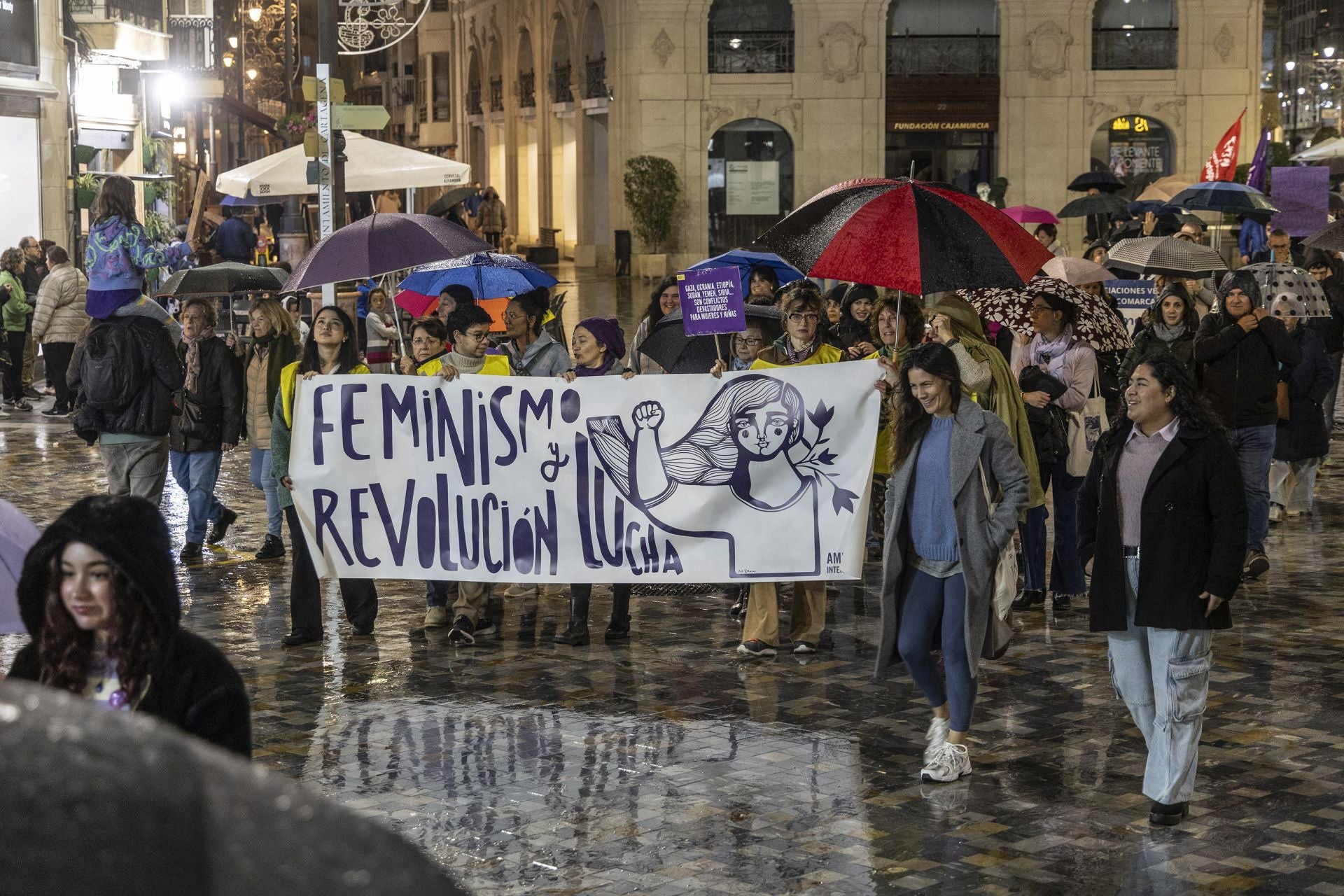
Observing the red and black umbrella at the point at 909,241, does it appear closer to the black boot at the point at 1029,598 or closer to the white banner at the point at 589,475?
the white banner at the point at 589,475

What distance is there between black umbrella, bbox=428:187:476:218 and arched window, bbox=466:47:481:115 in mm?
36083

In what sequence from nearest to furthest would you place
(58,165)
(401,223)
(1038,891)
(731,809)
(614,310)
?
(1038,891) → (731,809) → (401,223) → (58,165) → (614,310)

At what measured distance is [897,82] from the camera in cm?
4706

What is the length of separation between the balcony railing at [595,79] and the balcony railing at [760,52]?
3.96 m

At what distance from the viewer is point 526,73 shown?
5950cm

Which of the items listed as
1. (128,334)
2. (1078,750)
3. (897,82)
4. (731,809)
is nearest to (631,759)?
(731,809)

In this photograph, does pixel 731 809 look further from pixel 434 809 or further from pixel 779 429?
pixel 779 429

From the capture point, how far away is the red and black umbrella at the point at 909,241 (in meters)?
8.03

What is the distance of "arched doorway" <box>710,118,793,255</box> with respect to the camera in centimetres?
4728

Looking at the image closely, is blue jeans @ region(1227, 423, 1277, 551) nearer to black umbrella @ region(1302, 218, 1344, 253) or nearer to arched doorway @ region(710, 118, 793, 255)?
black umbrella @ region(1302, 218, 1344, 253)

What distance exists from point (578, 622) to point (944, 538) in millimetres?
2934

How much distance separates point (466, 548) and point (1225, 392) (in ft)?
16.0

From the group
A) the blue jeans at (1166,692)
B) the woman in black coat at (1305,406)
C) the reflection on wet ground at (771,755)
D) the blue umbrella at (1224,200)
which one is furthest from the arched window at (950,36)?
the blue jeans at (1166,692)

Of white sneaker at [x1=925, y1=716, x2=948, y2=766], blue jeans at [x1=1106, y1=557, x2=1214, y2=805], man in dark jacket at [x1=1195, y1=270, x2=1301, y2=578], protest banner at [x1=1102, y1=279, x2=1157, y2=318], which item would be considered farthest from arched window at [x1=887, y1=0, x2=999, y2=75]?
blue jeans at [x1=1106, y1=557, x2=1214, y2=805]
